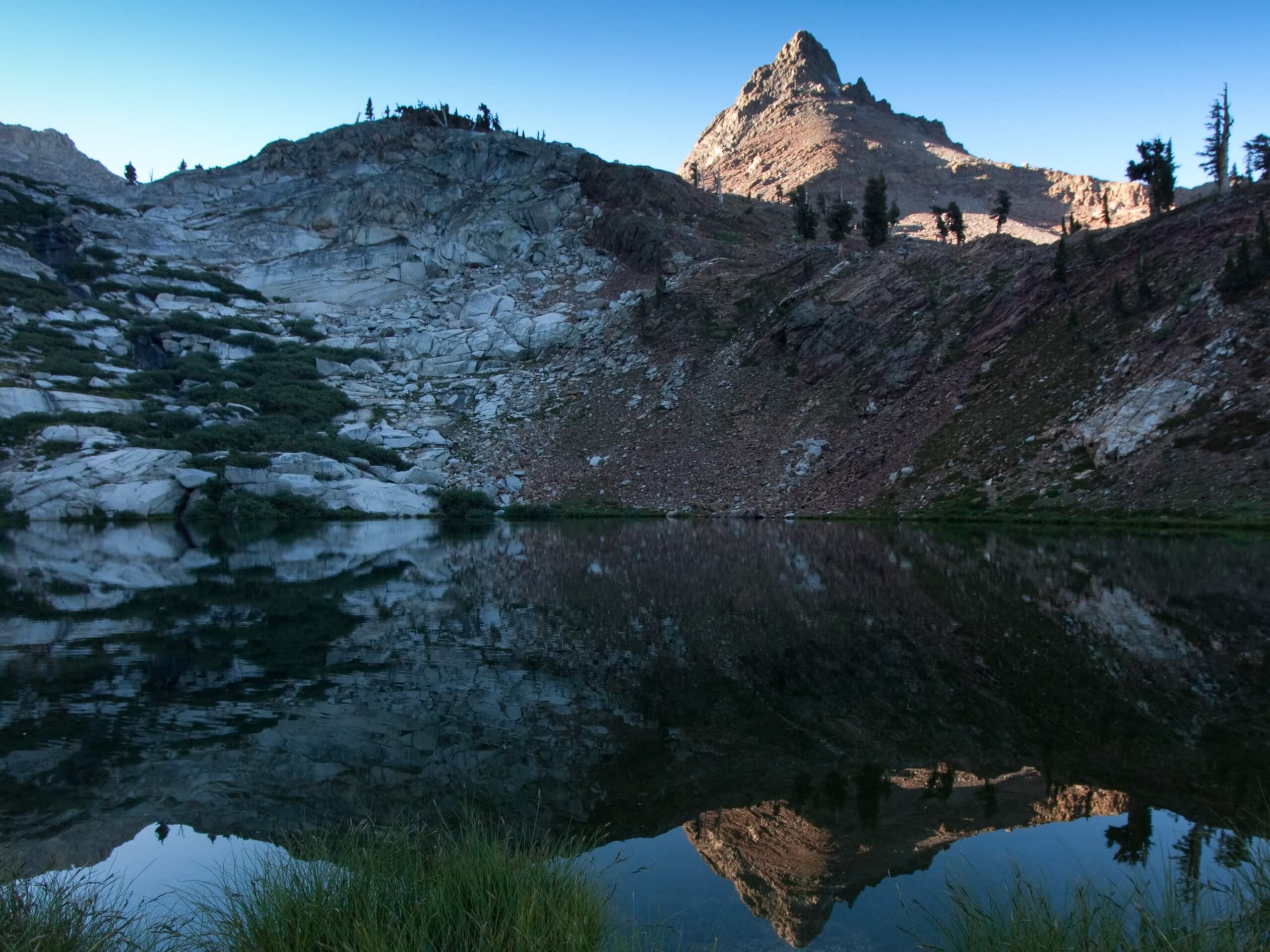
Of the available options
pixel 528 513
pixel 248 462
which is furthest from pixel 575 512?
pixel 248 462

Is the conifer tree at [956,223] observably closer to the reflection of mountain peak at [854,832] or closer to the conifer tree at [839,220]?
the conifer tree at [839,220]

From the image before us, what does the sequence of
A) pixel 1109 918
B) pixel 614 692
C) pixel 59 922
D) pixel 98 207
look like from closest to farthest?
pixel 1109 918, pixel 59 922, pixel 614 692, pixel 98 207

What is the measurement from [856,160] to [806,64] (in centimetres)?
5772

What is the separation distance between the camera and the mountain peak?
177 m

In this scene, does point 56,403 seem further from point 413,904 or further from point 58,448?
point 413,904

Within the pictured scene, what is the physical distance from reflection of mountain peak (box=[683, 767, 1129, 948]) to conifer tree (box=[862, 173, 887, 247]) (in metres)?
68.1

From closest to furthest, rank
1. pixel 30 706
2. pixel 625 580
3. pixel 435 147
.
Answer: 1. pixel 30 706
2. pixel 625 580
3. pixel 435 147

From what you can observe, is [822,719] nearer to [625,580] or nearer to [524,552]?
[625,580]

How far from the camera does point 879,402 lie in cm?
5541

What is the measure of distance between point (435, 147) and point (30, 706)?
11411 cm

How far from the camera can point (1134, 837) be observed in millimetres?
6086

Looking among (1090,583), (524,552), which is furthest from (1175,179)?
(524,552)

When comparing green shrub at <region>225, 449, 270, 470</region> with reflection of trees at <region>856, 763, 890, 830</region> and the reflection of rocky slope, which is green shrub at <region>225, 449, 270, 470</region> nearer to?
the reflection of rocky slope

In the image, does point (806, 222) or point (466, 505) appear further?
point (806, 222)
